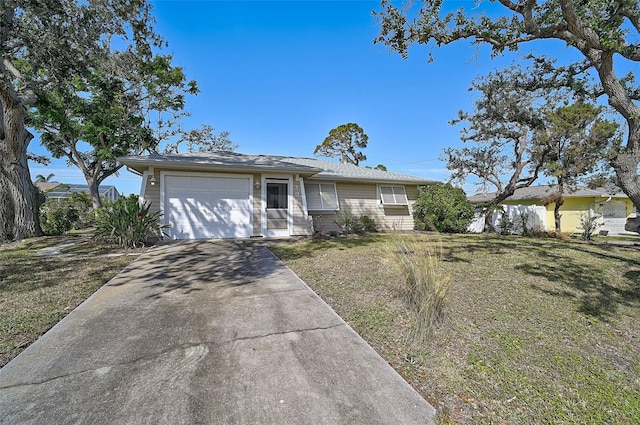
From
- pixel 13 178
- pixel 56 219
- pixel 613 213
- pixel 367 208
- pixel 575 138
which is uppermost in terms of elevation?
pixel 575 138

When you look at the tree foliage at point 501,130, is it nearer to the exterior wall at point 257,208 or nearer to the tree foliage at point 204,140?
the exterior wall at point 257,208

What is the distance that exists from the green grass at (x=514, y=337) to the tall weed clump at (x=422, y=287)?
0.12 m

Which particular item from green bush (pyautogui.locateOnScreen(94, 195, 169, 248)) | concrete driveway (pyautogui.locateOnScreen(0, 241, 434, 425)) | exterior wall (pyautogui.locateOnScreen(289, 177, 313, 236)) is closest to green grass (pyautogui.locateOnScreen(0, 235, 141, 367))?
concrete driveway (pyautogui.locateOnScreen(0, 241, 434, 425))

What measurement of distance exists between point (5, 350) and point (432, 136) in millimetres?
19918

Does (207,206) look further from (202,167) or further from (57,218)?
(57,218)

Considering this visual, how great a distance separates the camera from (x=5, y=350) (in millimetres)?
2516

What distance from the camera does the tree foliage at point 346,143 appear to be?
2855 cm

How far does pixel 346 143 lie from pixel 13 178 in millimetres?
24534

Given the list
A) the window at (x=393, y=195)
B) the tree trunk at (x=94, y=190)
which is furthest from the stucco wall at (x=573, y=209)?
the tree trunk at (x=94, y=190)

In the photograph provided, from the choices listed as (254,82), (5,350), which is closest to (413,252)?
(5,350)

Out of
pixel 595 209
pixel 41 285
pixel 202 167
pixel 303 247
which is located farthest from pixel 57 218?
pixel 595 209

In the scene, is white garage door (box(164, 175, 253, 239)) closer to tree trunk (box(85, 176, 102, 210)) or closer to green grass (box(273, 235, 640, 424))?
green grass (box(273, 235, 640, 424))

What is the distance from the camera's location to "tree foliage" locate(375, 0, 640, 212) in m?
4.92

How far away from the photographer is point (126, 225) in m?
7.46
